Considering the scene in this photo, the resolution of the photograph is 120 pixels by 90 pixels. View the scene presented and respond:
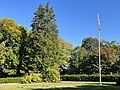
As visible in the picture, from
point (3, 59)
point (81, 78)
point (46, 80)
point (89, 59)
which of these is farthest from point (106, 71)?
point (3, 59)

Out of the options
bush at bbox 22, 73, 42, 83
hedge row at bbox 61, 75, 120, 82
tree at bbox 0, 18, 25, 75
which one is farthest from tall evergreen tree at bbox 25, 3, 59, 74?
bush at bbox 22, 73, 42, 83

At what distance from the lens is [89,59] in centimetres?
5666

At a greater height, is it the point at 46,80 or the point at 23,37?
the point at 23,37

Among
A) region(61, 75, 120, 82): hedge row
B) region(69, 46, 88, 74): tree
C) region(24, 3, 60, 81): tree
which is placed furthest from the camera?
region(69, 46, 88, 74): tree

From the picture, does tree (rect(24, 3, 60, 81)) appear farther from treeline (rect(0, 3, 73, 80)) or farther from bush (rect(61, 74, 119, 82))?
bush (rect(61, 74, 119, 82))

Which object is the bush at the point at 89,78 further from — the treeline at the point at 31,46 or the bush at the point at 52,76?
the bush at the point at 52,76

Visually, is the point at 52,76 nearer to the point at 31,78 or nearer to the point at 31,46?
the point at 31,78

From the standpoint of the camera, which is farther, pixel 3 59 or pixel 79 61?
pixel 79 61

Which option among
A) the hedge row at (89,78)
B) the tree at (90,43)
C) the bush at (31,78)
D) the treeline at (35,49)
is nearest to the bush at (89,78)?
the hedge row at (89,78)

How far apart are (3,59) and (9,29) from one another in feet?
19.7

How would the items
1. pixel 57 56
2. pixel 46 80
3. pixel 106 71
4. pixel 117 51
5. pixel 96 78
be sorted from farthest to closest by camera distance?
1. pixel 117 51
2. pixel 106 71
3. pixel 57 56
4. pixel 96 78
5. pixel 46 80

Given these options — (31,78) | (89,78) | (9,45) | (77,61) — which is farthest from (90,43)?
(31,78)

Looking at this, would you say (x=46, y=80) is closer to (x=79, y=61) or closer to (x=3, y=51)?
(x=3, y=51)

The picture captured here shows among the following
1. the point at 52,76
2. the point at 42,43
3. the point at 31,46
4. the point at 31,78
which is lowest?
the point at 31,78
